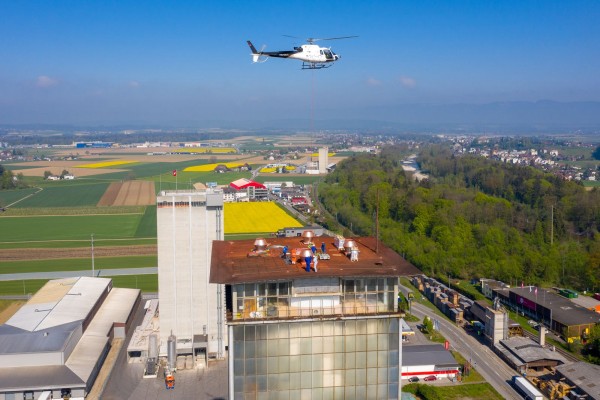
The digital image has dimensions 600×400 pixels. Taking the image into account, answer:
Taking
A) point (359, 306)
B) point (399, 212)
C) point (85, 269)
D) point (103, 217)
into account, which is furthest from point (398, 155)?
point (359, 306)

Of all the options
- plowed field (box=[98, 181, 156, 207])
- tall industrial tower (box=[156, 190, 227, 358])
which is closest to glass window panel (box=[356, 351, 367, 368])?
tall industrial tower (box=[156, 190, 227, 358])

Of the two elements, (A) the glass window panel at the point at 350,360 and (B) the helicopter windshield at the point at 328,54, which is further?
(B) the helicopter windshield at the point at 328,54

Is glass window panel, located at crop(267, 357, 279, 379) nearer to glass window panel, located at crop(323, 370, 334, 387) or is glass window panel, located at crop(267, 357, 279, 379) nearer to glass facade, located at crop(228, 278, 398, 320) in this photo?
glass facade, located at crop(228, 278, 398, 320)

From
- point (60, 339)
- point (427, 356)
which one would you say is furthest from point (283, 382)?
point (60, 339)

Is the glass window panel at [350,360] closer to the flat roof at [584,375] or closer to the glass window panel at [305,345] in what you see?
the glass window panel at [305,345]

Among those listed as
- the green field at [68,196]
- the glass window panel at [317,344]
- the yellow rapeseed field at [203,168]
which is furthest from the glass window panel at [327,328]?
the yellow rapeseed field at [203,168]

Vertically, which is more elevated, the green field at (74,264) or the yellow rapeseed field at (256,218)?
the yellow rapeseed field at (256,218)

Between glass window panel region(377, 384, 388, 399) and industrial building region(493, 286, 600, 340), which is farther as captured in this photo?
industrial building region(493, 286, 600, 340)
